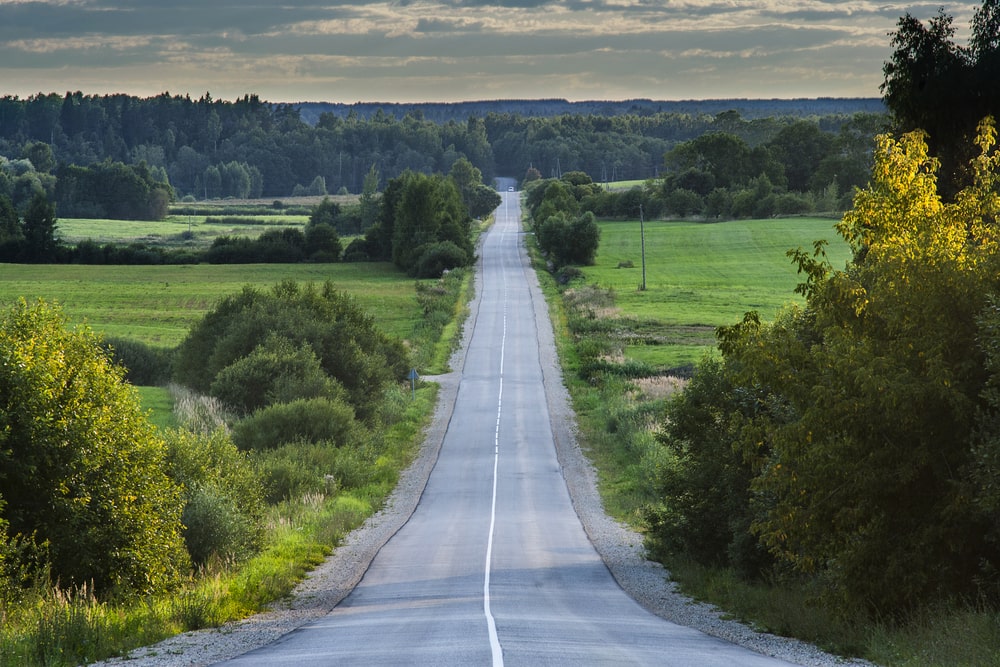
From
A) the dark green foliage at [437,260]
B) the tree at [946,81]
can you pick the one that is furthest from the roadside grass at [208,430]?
the tree at [946,81]

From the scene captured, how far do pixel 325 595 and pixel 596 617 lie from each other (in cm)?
571

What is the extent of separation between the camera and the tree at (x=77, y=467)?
723 inches

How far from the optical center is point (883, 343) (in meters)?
16.4

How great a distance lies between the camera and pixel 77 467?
741 inches

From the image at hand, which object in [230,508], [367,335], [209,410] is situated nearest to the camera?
[230,508]

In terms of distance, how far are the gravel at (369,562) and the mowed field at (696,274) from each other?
20603 mm

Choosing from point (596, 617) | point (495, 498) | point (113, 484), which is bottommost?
point (495, 498)

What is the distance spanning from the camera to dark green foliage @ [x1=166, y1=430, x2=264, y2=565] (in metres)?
23.4

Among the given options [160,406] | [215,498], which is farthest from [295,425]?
[215,498]

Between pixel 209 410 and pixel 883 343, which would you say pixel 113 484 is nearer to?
pixel 883 343

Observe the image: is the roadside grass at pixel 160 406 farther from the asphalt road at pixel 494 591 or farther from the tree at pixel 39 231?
the tree at pixel 39 231

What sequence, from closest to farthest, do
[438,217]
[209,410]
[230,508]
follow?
[230,508]
[209,410]
[438,217]

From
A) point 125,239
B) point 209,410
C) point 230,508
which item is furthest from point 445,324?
point 125,239

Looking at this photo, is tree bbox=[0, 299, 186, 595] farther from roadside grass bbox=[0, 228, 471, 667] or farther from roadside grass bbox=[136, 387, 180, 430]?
roadside grass bbox=[136, 387, 180, 430]
